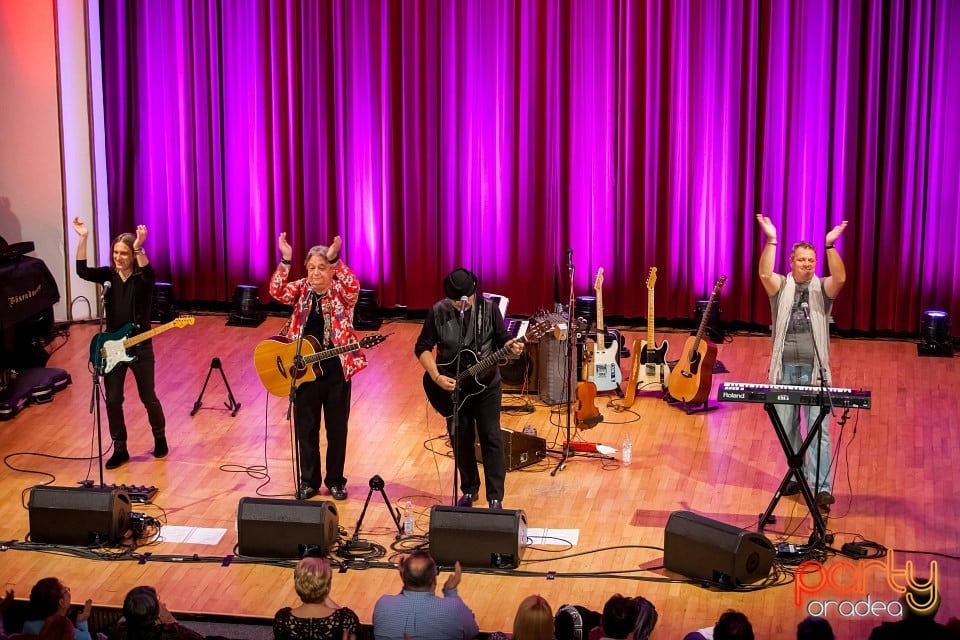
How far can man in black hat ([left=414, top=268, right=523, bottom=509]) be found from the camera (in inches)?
301

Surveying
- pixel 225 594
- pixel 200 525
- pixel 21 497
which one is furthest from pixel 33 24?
pixel 225 594

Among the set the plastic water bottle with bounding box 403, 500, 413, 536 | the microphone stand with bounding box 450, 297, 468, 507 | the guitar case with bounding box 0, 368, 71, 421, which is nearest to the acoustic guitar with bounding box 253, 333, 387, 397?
the microphone stand with bounding box 450, 297, 468, 507

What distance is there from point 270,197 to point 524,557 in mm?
6790

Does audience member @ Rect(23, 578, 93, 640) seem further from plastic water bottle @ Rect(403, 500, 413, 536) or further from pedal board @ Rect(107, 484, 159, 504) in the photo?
pedal board @ Rect(107, 484, 159, 504)

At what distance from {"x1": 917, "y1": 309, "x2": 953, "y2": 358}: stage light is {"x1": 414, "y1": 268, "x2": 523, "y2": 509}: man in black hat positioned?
5.21m

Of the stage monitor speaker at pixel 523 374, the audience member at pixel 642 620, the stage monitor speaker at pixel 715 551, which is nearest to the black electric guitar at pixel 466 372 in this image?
the stage monitor speaker at pixel 715 551

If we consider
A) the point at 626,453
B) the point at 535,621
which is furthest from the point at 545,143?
the point at 535,621

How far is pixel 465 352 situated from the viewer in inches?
303

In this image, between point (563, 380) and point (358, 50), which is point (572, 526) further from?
point (358, 50)

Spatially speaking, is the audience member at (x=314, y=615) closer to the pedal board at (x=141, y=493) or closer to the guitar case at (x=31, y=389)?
the pedal board at (x=141, y=493)


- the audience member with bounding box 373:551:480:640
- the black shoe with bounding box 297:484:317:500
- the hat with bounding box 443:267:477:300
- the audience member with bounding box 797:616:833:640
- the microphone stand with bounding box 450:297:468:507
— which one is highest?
the hat with bounding box 443:267:477:300

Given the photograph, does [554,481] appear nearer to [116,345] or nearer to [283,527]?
[283,527]

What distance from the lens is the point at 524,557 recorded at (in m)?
7.50

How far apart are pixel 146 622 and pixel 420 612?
1078 millimetres
